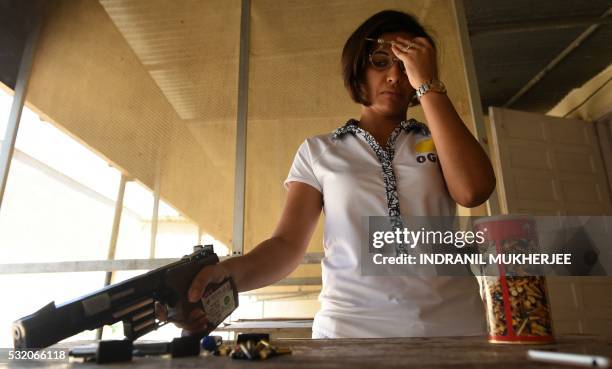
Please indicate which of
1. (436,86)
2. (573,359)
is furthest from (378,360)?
(436,86)

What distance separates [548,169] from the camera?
267 cm

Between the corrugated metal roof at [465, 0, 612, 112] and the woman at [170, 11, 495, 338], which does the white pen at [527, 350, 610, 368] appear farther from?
the corrugated metal roof at [465, 0, 612, 112]

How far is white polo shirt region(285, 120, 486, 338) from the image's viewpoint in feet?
2.07

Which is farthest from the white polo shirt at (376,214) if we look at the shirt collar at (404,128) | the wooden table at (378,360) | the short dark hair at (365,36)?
the wooden table at (378,360)

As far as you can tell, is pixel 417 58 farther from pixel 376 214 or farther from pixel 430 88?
pixel 376 214

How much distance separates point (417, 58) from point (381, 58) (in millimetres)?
128

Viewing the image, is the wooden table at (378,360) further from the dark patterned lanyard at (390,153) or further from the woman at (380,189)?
the dark patterned lanyard at (390,153)

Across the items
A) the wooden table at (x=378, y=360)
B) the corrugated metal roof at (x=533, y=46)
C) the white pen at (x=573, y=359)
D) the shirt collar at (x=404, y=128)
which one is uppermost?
the corrugated metal roof at (x=533, y=46)

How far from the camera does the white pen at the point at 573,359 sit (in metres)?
0.25

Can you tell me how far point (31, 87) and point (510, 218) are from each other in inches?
72.5

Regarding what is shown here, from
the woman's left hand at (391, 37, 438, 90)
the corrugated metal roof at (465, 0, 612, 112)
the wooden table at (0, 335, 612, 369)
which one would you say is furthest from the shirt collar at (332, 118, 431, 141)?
the corrugated metal roof at (465, 0, 612, 112)

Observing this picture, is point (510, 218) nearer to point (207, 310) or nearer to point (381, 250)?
point (381, 250)

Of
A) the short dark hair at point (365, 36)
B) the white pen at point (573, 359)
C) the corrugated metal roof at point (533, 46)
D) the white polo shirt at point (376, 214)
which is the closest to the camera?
the white pen at point (573, 359)

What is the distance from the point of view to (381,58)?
2.77 feet
